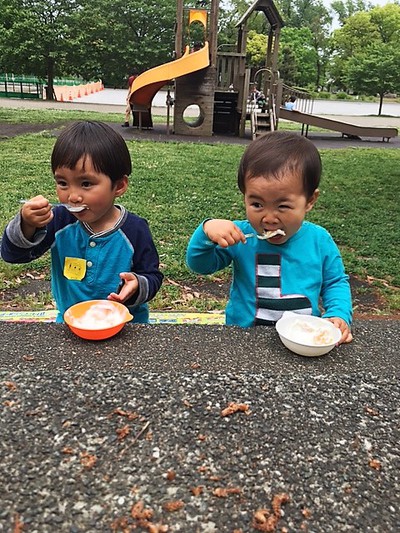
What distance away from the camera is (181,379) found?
1373mm

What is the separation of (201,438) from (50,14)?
30.6 metres

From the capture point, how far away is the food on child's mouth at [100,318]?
1.64 meters

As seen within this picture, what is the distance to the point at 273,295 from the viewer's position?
2039 millimetres

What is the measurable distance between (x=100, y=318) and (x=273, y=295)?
686 millimetres

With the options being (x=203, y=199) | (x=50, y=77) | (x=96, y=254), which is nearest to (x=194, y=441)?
(x=96, y=254)

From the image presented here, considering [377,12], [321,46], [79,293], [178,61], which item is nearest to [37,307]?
[79,293]

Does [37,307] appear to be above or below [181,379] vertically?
below

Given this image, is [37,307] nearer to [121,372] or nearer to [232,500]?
[121,372]

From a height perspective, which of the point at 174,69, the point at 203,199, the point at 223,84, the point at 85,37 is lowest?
the point at 203,199

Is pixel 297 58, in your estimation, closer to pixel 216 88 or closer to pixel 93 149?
pixel 216 88

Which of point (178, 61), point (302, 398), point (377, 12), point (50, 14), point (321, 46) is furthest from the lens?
point (321, 46)

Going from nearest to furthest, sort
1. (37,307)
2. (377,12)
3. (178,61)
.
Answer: (37,307)
(178,61)
(377,12)

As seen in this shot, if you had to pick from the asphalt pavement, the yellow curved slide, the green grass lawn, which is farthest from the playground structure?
the asphalt pavement

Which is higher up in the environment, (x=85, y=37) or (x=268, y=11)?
(x=268, y=11)
